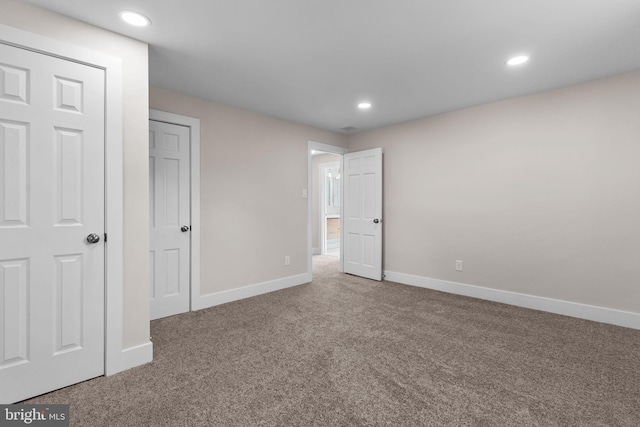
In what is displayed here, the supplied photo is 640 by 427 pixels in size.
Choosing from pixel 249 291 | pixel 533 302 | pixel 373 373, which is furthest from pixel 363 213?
pixel 373 373

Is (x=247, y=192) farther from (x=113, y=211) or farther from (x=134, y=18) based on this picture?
(x=134, y=18)

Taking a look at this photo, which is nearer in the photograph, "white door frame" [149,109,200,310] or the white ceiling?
the white ceiling

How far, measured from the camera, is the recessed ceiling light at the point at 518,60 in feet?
8.01

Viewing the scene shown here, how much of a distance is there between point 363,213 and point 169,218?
2811 mm

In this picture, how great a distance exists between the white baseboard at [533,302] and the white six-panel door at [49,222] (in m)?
3.69

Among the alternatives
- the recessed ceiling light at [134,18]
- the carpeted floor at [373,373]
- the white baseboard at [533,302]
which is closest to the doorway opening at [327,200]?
the white baseboard at [533,302]

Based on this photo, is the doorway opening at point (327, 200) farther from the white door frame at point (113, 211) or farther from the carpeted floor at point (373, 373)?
the white door frame at point (113, 211)

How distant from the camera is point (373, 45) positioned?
2258 millimetres

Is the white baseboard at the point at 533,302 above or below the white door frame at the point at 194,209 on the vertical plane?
below

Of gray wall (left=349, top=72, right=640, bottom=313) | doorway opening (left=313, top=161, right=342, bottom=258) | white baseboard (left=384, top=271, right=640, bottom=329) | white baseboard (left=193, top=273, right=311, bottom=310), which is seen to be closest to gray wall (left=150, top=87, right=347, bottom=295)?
white baseboard (left=193, top=273, right=311, bottom=310)

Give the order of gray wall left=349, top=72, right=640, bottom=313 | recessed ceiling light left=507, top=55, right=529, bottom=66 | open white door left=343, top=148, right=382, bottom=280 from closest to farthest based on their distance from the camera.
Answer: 1. recessed ceiling light left=507, top=55, right=529, bottom=66
2. gray wall left=349, top=72, right=640, bottom=313
3. open white door left=343, top=148, right=382, bottom=280

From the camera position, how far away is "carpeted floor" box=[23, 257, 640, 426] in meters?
1.63

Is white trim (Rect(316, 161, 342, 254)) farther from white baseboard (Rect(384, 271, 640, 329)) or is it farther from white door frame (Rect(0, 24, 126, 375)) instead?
white door frame (Rect(0, 24, 126, 375))

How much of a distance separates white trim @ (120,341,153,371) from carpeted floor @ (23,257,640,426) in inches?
2.1
